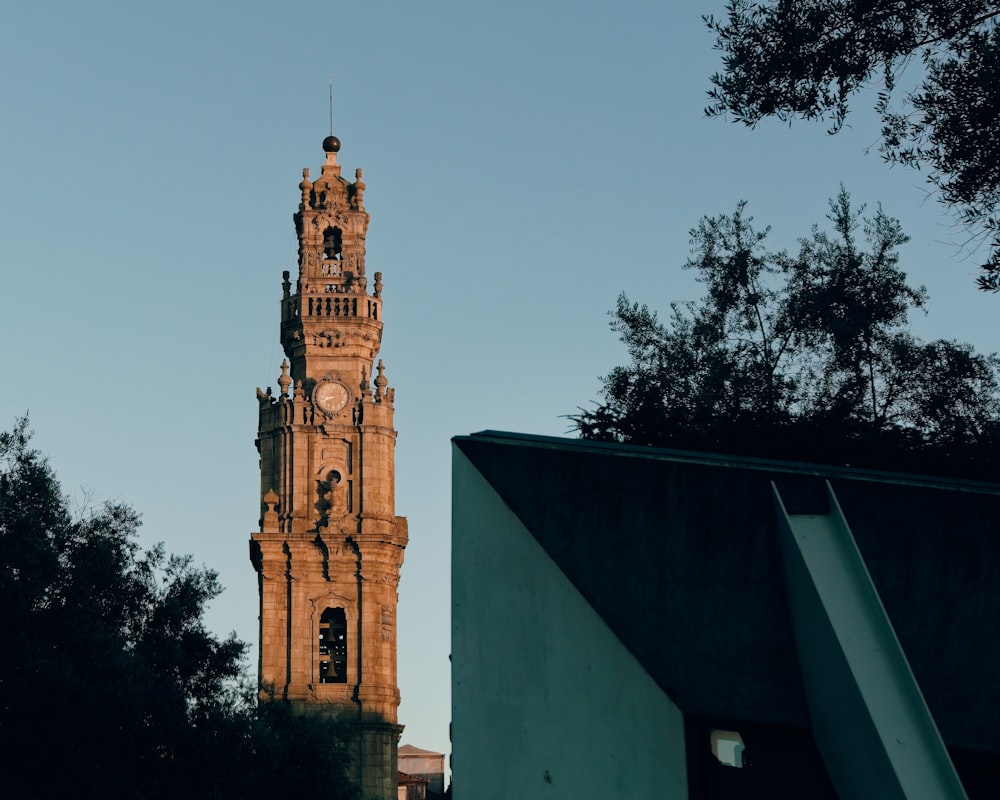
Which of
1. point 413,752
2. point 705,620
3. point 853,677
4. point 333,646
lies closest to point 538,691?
point 705,620

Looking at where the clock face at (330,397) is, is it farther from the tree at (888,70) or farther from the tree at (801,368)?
the tree at (888,70)

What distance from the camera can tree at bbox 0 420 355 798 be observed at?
32.6 meters

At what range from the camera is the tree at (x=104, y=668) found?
32594 mm

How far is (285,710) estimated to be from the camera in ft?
154

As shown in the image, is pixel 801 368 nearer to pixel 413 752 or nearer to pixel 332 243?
pixel 332 243

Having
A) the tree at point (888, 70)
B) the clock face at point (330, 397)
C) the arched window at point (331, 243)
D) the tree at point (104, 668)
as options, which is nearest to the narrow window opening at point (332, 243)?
the arched window at point (331, 243)

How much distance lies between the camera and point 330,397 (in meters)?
87.3

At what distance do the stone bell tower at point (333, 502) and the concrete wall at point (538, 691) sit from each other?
64.9 meters

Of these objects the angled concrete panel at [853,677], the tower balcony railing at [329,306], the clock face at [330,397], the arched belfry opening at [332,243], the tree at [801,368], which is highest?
the arched belfry opening at [332,243]

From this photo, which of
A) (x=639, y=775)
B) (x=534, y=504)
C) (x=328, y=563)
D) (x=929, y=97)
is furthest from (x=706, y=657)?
(x=328, y=563)

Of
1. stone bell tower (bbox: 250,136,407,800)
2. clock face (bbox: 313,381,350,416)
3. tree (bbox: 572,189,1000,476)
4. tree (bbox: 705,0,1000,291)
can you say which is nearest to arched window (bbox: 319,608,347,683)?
stone bell tower (bbox: 250,136,407,800)

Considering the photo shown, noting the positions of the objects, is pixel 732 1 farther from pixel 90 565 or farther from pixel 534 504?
pixel 90 565

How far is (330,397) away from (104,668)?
5454 cm

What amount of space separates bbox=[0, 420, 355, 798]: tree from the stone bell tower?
133 ft
